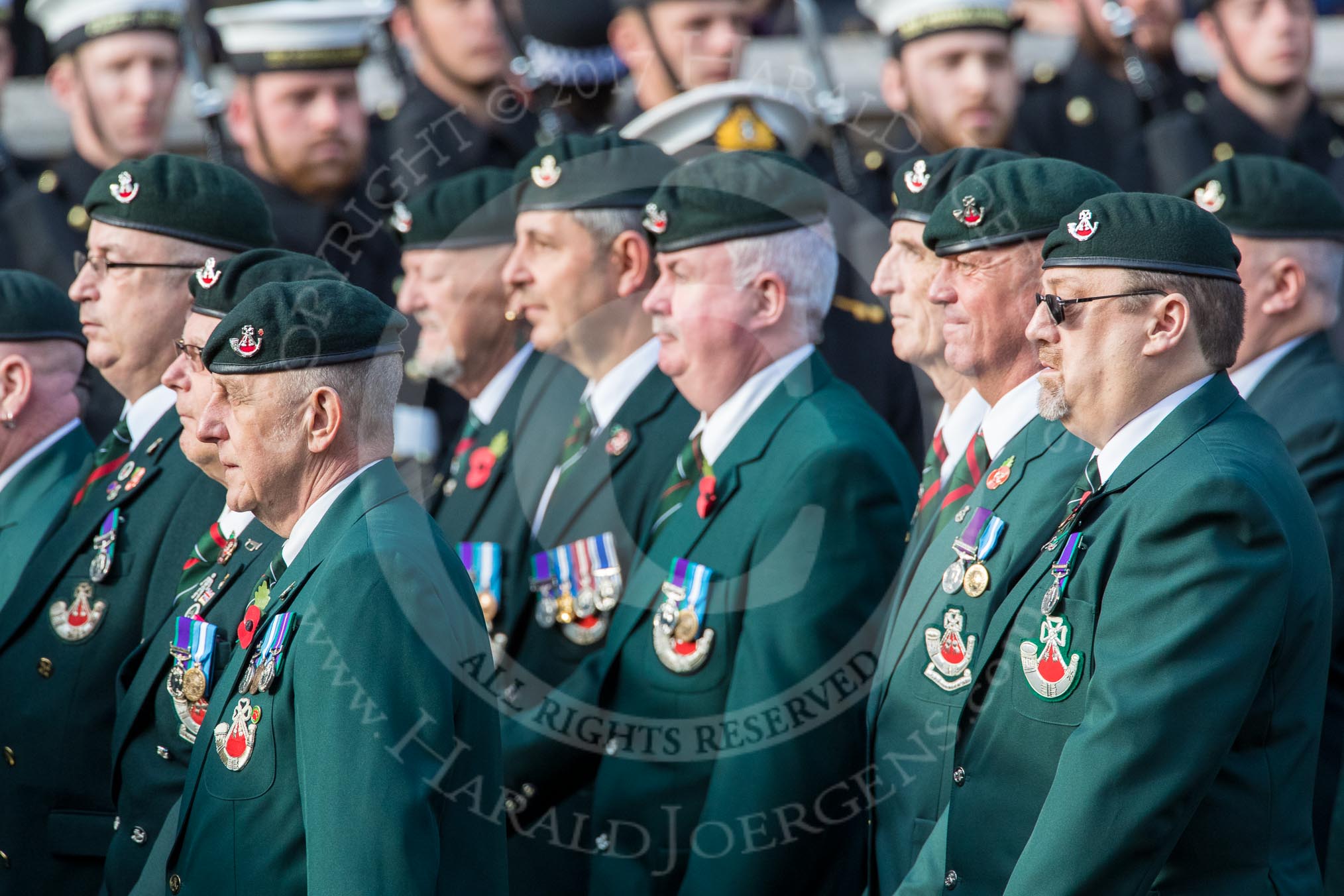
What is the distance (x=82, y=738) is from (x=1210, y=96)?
6.04m

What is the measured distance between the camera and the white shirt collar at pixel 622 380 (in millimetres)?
5617

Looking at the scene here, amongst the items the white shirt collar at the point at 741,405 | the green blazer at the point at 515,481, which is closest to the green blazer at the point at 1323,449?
the white shirt collar at the point at 741,405

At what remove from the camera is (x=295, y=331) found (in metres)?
3.71

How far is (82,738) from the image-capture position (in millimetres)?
4617

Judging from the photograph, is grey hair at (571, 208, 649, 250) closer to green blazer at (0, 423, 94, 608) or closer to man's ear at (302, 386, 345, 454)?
green blazer at (0, 423, 94, 608)

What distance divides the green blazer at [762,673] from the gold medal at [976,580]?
0.47 metres

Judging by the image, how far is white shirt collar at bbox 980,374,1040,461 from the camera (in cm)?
430

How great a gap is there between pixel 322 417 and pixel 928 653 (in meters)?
1.49

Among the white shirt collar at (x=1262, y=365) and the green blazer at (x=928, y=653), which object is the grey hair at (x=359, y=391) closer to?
the green blazer at (x=928, y=653)

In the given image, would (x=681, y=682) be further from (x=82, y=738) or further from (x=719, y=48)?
(x=719, y=48)

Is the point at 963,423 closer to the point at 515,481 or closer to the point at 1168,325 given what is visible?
the point at 1168,325

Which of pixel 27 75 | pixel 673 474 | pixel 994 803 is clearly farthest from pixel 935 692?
pixel 27 75

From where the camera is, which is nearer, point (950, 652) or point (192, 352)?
point (950, 652)

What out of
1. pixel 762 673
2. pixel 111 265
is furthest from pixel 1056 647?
pixel 111 265
